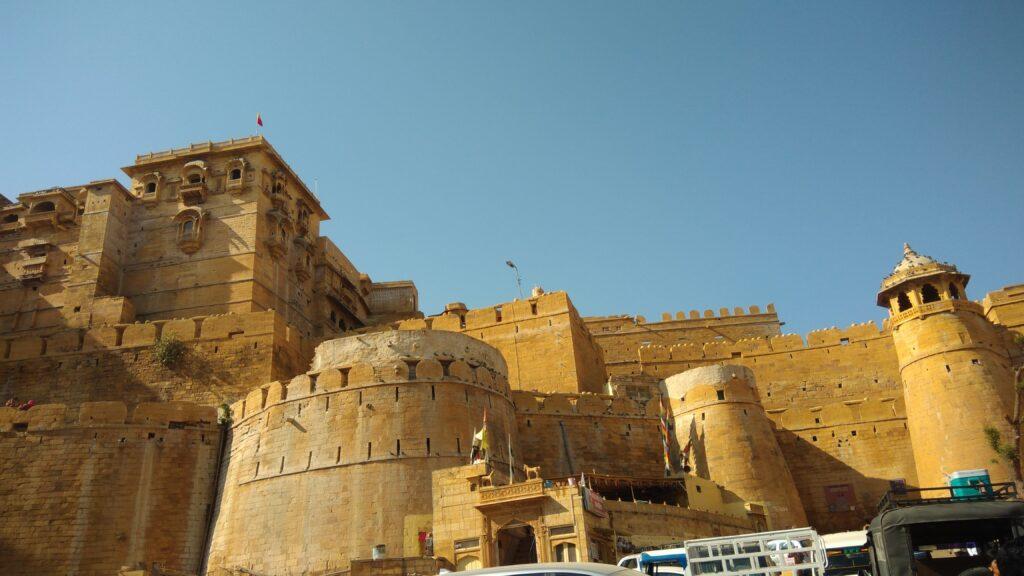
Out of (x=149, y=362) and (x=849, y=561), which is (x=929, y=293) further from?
(x=149, y=362)

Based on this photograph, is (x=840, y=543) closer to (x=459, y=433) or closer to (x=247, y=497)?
(x=459, y=433)

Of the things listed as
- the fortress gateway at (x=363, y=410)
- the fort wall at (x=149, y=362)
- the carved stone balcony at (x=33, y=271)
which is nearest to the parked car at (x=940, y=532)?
the fortress gateway at (x=363, y=410)

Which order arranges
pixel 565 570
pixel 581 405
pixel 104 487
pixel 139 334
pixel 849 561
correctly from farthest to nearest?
1. pixel 139 334
2. pixel 581 405
3. pixel 104 487
4. pixel 849 561
5. pixel 565 570

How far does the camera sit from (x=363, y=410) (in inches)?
930

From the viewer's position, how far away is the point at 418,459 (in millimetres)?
22672

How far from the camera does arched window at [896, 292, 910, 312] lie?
100.0 ft

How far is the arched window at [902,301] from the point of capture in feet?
100.0

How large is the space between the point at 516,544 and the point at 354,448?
17.5 ft

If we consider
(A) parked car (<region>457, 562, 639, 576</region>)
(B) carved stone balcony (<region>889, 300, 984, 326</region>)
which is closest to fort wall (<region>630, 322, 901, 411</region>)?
(B) carved stone balcony (<region>889, 300, 984, 326</region>)

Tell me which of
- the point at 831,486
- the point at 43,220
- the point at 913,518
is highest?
the point at 43,220

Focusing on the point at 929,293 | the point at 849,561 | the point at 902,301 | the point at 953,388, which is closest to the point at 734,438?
the point at 953,388

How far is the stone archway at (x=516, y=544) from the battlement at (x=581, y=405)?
7.60m

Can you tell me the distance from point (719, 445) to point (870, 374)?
12.1 meters

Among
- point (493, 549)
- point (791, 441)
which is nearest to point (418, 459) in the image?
point (493, 549)
